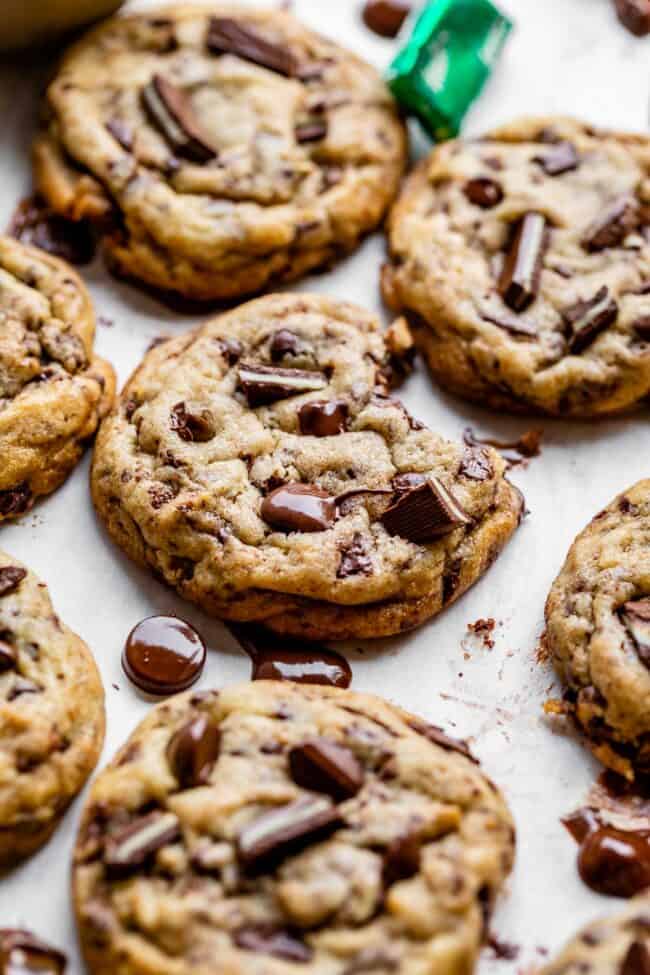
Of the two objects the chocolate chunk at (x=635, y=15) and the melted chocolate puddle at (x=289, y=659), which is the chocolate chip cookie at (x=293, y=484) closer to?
the melted chocolate puddle at (x=289, y=659)

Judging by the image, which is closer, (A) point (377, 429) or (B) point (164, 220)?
(A) point (377, 429)

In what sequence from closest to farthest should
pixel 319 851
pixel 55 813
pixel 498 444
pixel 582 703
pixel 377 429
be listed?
pixel 319 851 < pixel 55 813 < pixel 582 703 < pixel 377 429 < pixel 498 444

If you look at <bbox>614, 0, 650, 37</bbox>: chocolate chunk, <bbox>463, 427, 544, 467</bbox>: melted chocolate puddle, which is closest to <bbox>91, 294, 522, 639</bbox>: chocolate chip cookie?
<bbox>463, 427, 544, 467</bbox>: melted chocolate puddle

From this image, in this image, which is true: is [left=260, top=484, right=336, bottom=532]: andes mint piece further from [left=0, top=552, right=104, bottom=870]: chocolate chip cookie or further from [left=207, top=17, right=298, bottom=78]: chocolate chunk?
→ [left=207, top=17, right=298, bottom=78]: chocolate chunk

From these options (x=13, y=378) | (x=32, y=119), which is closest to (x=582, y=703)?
(x=13, y=378)

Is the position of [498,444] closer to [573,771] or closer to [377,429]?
[377,429]

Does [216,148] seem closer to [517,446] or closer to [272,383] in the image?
[272,383]
